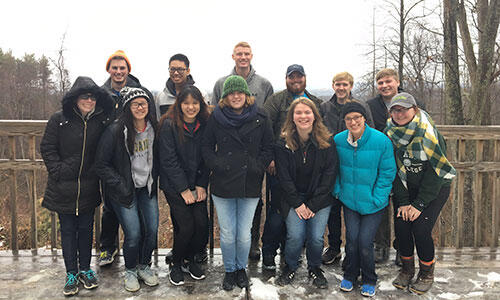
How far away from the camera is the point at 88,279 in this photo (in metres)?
3.31

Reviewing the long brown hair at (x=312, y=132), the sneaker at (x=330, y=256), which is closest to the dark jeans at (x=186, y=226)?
the long brown hair at (x=312, y=132)

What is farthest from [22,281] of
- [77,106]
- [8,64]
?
[8,64]

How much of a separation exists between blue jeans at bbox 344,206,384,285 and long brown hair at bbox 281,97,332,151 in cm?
72

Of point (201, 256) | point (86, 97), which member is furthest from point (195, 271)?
point (86, 97)

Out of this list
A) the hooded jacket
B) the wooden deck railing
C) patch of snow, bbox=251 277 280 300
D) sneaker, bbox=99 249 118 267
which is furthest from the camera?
the hooded jacket

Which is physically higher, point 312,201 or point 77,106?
point 77,106

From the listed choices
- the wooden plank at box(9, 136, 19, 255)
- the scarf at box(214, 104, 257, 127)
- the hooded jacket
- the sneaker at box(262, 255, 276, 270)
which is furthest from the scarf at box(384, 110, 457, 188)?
the wooden plank at box(9, 136, 19, 255)

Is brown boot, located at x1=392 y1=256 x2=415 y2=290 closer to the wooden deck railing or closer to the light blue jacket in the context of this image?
the light blue jacket

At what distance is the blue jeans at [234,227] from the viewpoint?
11.0 feet

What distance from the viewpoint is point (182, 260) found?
143 inches

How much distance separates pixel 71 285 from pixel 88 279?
0.15 meters

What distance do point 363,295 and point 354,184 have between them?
1.04 m

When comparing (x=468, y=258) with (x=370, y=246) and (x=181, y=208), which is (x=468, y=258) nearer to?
(x=370, y=246)

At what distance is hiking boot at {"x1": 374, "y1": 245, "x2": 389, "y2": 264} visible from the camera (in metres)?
3.94
